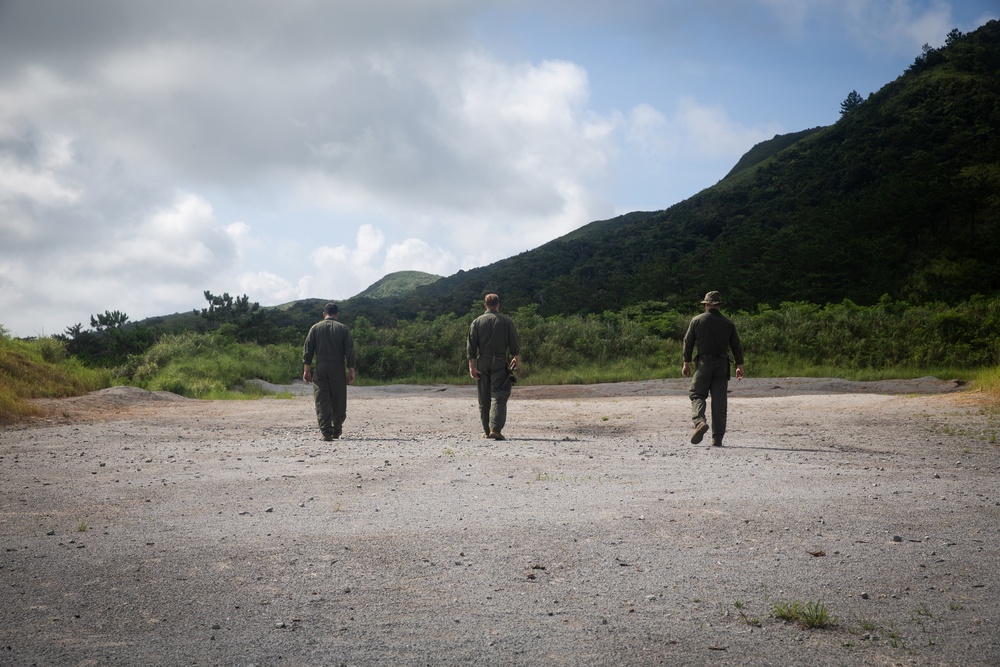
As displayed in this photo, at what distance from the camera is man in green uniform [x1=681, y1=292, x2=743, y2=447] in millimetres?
11461

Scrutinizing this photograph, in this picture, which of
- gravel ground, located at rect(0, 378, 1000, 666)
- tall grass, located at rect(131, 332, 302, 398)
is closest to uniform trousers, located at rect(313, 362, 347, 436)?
gravel ground, located at rect(0, 378, 1000, 666)

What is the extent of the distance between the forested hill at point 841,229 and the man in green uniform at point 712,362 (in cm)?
3338

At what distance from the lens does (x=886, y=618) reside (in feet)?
14.6

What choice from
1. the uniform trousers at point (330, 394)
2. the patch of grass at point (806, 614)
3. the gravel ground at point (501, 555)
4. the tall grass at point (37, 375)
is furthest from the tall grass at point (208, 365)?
the patch of grass at point (806, 614)

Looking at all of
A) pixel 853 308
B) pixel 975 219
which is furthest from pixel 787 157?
pixel 853 308

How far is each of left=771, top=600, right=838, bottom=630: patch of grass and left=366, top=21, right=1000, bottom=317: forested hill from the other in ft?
132

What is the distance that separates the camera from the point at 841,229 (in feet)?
179

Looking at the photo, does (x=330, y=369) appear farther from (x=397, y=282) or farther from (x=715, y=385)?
(x=397, y=282)

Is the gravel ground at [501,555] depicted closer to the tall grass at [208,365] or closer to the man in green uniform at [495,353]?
the man in green uniform at [495,353]

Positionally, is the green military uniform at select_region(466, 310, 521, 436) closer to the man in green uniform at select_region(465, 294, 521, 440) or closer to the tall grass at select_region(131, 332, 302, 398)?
the man in green uniform at select_region(465, 294, 521, 440)

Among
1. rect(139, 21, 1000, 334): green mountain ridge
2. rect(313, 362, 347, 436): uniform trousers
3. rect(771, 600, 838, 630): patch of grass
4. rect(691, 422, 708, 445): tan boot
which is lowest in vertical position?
rect(771, 600, 838, 630): patch of grass

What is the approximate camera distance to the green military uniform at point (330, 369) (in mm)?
12914

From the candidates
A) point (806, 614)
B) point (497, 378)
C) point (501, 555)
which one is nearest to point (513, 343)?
point (497, 378)

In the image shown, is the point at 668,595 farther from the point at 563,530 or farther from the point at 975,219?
the point at 975,219
